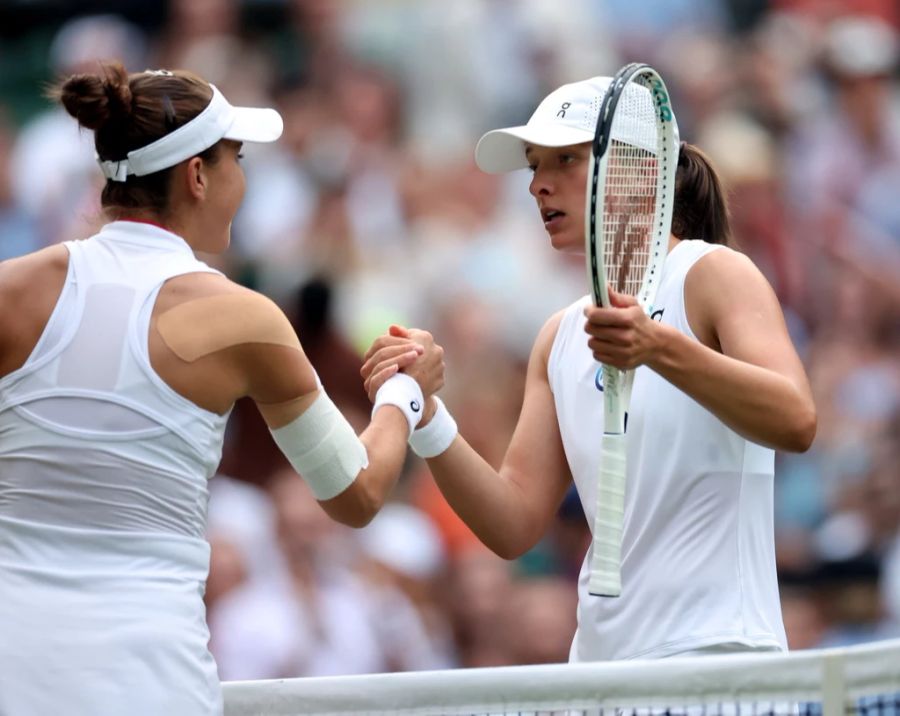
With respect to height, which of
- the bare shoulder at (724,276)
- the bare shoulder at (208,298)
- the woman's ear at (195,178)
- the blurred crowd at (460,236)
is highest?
the woman's ear at (195,178)

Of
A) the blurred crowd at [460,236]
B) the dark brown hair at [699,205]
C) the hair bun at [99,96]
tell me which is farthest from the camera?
the blurred crowd at [460,236]

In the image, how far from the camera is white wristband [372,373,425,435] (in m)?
3.61

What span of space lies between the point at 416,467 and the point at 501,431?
0.44 meters

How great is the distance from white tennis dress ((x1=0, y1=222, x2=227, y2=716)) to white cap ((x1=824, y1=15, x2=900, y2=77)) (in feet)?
23.2

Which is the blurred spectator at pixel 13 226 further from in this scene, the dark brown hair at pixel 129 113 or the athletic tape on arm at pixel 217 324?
the athletic tape on arm at pixel 217 324

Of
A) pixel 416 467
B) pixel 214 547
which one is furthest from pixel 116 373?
pixel 416 467

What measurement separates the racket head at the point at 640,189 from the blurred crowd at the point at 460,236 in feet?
12.7

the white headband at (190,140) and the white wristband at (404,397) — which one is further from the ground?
the white headband at (190,140)

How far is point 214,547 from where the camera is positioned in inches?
290

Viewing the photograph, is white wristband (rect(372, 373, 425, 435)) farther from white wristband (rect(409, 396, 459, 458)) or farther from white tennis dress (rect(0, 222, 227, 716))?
white tennis dress (rect(0, 222, 227, 716))

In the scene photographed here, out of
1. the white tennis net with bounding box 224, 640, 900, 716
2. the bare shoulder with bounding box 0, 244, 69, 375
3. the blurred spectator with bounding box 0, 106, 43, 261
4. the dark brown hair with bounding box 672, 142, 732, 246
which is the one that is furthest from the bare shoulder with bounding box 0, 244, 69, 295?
the blurred spectator with bounding box 0, 106, 43, 261

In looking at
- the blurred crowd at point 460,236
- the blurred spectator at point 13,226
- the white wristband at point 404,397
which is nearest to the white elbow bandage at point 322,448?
the white wristband at point 404,397

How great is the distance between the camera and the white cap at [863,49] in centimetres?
939

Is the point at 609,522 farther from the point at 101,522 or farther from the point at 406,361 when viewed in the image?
the point at 101,522
